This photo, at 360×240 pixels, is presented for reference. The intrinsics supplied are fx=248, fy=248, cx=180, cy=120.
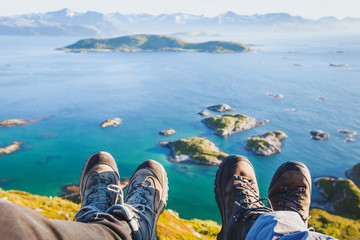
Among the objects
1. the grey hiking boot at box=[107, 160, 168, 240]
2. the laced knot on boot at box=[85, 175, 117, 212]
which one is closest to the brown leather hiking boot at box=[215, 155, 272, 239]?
the grey hiking boot at box=[107, 160, 168, 240]

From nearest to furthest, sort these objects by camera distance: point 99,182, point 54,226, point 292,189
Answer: point 54,226 < point 99,182 < point 292,189

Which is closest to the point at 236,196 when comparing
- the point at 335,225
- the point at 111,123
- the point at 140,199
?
the point at 140,199

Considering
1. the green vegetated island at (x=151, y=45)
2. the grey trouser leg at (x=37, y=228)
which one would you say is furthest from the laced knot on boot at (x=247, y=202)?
the green vegetated island at (x=151, y=45)

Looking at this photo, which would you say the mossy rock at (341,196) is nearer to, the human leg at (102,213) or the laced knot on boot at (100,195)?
the human leg at (102,213)

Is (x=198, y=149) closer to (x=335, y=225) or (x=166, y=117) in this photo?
(x=166, y=117)

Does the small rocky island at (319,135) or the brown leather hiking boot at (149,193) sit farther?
the small rocky island at (319,135)

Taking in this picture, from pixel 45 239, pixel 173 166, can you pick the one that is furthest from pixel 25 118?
pixel 45 239
